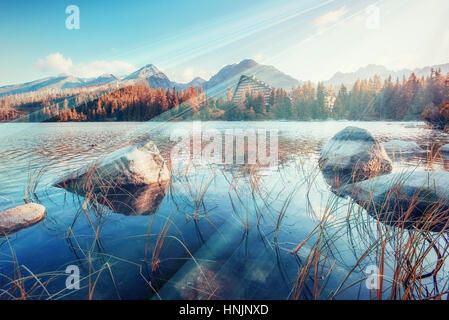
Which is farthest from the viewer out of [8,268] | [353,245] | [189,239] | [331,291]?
[189,239]

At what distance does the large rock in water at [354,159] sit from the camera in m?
5.46

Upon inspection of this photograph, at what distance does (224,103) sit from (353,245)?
72269 mm

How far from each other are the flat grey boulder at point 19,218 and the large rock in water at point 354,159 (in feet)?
20.0

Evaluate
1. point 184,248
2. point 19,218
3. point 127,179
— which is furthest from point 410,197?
point 19,218

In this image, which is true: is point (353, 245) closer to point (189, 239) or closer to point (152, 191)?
point (189, 239)

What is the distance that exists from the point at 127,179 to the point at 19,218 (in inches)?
80.3

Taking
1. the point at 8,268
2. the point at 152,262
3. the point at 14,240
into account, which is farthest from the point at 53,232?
the point at 152,262

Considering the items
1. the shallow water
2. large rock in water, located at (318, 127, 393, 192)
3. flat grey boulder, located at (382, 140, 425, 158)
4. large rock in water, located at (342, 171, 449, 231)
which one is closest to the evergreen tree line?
flat grey boulder, located at (382, 140, 425, 158)

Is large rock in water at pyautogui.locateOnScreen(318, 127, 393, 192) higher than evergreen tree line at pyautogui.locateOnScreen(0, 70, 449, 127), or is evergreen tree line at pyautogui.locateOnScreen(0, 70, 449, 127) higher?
evergreen tree line at pyautogui.locateOnScreen(0, 70, 449, 127)

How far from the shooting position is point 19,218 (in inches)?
116

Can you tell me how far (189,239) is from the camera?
8.70ft

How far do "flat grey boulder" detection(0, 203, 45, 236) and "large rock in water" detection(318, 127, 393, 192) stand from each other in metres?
6.09

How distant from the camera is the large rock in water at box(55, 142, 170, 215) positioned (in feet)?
13.6

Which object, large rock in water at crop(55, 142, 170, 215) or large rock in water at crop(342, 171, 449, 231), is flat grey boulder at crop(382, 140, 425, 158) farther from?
large rock in water at crop(55, 142, 170, 215)
